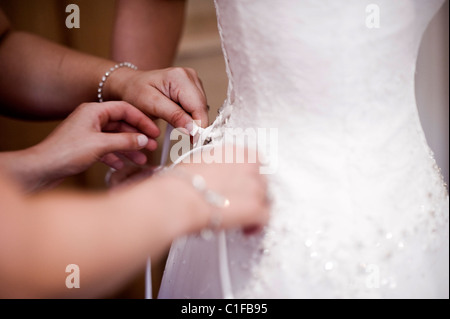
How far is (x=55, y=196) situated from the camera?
405mm

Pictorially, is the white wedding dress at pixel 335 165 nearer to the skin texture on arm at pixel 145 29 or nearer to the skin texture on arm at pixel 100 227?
the skin texture on arm at pixel 100 227

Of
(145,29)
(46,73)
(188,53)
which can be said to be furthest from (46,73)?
(188,53)

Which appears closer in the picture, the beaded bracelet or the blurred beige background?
the beaded bracelet

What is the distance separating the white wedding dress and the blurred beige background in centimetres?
Answer: 55

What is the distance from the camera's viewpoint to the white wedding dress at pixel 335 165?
0.44 m

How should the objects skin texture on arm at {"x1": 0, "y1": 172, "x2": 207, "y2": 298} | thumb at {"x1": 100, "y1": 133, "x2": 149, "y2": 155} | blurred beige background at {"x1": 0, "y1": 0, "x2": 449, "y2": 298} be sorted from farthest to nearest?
blurred beige background at {"x1": 0, "y1": 0, "x2": 449, "y2": 298} → thumb at {"x1": 100, "y1": 133, "x2": 149, "y2": 155} → skin texture on arm at {"x1": 0, "y1": 172, "x2": 207, "y2": 298}

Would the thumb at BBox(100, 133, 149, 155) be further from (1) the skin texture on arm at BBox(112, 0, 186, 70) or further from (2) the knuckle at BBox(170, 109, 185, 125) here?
(1) the skin texture on arm at BBox(112, 0, 186, 70)

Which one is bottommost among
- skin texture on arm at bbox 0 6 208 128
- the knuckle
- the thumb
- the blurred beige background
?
the thumb

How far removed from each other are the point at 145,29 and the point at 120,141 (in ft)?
0.99

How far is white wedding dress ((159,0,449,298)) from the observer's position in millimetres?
443

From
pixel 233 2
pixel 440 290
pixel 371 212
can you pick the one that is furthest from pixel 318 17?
pixel 440 290

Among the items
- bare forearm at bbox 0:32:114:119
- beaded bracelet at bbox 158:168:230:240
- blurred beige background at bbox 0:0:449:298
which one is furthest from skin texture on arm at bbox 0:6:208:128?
blurred beige background at bbox 0:0:449:298

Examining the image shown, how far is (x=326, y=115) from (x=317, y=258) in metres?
0.15

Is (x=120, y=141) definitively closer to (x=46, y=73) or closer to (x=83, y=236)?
Answer: (x=83, y=236)
